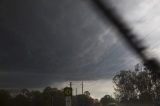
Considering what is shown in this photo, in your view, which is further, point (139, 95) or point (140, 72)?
point (139, 95)

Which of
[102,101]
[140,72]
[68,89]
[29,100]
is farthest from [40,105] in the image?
[102,101]

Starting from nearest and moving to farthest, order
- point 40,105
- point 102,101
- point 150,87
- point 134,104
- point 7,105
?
1. point 7,105
2. point 40,105
3. point 150,87
4. point 134,104
5. point 102,101

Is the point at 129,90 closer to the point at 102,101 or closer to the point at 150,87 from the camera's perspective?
the point at 150,87

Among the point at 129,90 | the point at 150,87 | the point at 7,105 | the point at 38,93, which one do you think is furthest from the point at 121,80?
the point at 7,105

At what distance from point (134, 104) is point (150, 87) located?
60.2ft

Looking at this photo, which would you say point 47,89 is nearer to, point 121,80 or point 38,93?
point 38,93

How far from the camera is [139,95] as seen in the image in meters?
119

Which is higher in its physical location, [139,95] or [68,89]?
[139,95]

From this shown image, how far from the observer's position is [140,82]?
115m

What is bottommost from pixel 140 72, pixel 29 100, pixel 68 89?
pixel 68 89

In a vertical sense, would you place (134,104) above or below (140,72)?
below

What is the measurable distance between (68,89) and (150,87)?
272 ft

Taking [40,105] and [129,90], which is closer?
[40,105]

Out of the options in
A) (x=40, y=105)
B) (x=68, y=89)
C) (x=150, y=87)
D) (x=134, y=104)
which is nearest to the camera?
(x=68, y=89)
